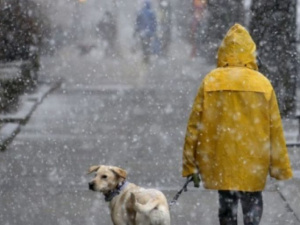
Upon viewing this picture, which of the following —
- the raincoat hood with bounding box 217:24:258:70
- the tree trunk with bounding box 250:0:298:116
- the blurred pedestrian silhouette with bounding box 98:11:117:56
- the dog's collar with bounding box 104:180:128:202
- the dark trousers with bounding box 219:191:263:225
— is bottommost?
the blurred pedestrian silhouette with bounding box 98:11:117:56

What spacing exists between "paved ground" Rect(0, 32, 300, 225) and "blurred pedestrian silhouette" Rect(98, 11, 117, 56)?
1169cm

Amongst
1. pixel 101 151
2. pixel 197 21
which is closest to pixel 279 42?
pixel 101 151

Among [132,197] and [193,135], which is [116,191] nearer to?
[132,197]

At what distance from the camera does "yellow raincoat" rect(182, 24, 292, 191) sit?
20.2ft

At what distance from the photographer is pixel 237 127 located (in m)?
6.14

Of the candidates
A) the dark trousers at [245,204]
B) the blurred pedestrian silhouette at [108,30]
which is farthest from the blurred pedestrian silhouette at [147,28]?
the dark trousers at [245,204]

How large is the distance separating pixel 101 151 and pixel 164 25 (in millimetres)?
24102

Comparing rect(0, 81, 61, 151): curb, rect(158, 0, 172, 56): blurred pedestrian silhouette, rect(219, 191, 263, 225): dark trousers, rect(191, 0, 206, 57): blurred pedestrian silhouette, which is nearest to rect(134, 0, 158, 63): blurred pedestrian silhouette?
rect(158, 0, 172, 56): blurred pedestrian silhouette

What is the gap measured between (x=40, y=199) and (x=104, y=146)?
117 inches

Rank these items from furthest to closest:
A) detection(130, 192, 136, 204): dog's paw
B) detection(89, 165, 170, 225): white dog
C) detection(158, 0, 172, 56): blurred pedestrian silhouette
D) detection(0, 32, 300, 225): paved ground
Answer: detection(158, 0, 172, 56): blurred pedestrian silhouette, detection(0, 32, 300, 225): paved ground, detection(130, 192, 136, 204): dog's paw, detection(89, 165, 170, 225): white dog

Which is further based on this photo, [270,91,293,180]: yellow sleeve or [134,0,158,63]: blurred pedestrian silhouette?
[134,0,158,63]: blurred pedestrian silhouette

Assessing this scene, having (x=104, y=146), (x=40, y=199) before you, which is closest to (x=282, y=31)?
(x=104, y=146)

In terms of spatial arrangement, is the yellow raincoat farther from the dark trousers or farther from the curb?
the curb

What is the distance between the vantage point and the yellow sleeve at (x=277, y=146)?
6.18 meters
